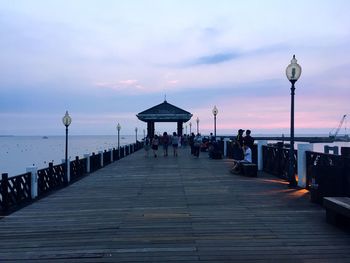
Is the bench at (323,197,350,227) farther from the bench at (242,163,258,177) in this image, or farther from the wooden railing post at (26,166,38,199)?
the bench at (242,163,258,177)

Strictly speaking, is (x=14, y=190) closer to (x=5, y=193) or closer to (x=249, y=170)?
(x=5, y=193)

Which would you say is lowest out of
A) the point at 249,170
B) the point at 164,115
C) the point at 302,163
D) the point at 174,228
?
the point at 174,228

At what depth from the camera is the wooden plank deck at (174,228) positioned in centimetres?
551

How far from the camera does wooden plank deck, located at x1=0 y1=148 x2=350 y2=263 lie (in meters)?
5.51

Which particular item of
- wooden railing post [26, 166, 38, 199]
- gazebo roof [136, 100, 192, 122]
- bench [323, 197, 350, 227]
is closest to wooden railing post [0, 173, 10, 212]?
wooden railing post [26, 166, 38, 199]

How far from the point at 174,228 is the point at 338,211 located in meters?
2.51

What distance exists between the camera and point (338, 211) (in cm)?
664

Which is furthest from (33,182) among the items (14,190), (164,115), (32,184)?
(164,115)

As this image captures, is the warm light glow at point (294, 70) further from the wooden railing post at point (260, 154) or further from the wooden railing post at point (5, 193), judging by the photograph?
the wooden railing post at point (5, 193)

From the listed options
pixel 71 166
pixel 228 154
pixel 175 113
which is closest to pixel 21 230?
pixel 71 166

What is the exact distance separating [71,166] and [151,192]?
5911 millimetres

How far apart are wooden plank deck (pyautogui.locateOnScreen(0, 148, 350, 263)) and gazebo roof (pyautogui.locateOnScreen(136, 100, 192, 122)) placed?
97.4 ft

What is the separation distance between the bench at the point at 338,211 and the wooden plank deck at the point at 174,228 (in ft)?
0.44

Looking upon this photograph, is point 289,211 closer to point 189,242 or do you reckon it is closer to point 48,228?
point 189,242
